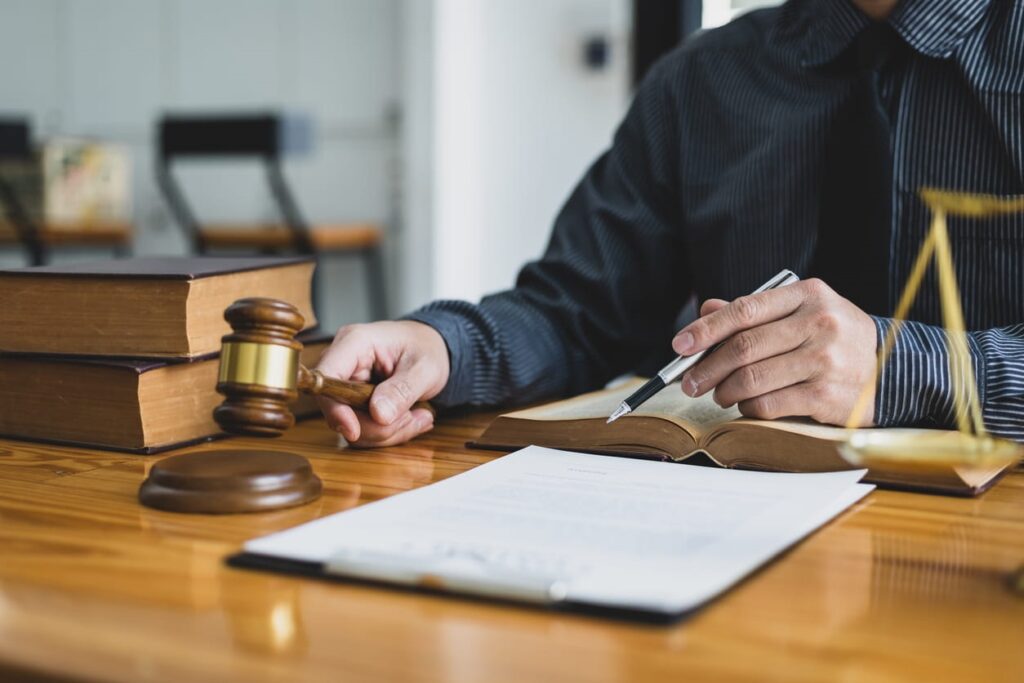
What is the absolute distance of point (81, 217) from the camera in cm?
460

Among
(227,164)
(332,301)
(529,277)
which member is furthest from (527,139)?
(529,277)

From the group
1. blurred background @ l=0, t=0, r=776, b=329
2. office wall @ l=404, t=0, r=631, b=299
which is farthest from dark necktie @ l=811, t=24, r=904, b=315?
office wall @ l=404, t=0, r=631, b=299

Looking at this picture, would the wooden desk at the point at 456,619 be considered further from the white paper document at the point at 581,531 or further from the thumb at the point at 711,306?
the thumb at the point at 711,306

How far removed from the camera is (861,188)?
1229 mm

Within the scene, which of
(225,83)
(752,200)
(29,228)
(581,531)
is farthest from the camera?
(225,83)

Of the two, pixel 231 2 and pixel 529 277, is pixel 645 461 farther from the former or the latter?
pixel 231 2

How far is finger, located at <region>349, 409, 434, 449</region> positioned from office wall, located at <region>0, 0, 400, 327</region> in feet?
11.8

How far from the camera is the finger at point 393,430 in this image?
92 cm

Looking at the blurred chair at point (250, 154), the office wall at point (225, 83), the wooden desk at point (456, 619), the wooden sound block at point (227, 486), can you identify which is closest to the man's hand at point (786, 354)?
the wooden desk at point (456, 619)

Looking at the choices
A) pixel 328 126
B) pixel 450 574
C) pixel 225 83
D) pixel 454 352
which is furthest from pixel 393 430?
pixel 225 83

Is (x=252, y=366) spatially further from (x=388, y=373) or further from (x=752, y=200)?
(x=752, y=200)

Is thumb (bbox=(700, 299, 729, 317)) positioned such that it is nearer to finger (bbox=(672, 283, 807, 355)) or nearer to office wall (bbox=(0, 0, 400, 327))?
finger (bbox=(672, 283, 807, 355))

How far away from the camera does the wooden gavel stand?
2.23 ft

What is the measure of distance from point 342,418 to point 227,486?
210 mm
